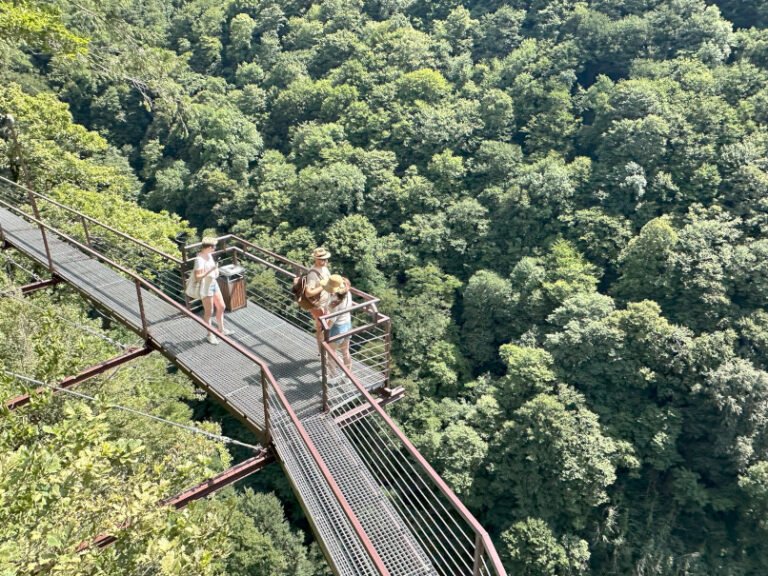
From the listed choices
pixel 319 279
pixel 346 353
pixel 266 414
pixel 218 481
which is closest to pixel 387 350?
pixel 346 353

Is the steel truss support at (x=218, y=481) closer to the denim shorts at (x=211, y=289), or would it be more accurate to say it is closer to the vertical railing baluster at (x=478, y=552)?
the vertical railing baluster at (x=478, y=552)

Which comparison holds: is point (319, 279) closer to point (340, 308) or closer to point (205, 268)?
point (340, 308)

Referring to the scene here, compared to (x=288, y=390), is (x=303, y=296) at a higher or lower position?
higher

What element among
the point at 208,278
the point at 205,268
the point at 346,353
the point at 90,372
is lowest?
the point at 90,372

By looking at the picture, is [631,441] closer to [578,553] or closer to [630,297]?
[578,553]

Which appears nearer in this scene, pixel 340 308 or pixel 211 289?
pixel 340 308

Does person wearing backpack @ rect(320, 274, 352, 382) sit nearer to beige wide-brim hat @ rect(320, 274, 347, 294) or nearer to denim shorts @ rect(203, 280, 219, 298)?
beige wide-brim hat @ rect(320, 274, 347, 294)

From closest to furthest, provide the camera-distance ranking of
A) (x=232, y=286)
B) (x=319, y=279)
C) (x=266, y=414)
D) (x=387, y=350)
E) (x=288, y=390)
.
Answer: (x=266, y=414) < (x=387, y=350) < (x=288, y=390) < (x=319, y=279) < (x=232, y=286)

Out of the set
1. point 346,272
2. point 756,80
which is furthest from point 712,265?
point 346,272
